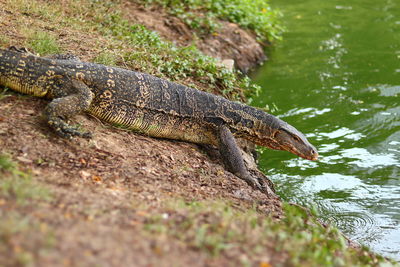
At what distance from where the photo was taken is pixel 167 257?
3088 millimetres

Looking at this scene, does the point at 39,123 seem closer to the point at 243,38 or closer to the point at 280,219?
the point at 280,219

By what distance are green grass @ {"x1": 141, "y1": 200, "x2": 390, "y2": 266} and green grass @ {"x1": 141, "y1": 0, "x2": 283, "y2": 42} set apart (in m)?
8.73

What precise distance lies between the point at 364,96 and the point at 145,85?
6.52m

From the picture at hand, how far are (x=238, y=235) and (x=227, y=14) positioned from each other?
10.7 metres

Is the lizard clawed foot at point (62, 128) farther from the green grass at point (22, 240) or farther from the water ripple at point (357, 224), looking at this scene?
the water ripple at point (357, 224)

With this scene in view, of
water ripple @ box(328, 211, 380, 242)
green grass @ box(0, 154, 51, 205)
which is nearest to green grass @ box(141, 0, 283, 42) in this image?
water ripple @ box(328, 211, 380, 242)

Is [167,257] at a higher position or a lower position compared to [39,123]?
higher

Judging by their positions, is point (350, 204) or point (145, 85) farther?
point (350, 204)

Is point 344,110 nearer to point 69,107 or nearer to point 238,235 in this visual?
point 69,107

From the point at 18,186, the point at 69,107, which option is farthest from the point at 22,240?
the point at 69,107

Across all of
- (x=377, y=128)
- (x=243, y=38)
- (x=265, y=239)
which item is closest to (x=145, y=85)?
(x=265, y=239)

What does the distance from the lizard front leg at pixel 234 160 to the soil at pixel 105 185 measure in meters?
0.16

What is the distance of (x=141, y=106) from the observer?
6.04 metres

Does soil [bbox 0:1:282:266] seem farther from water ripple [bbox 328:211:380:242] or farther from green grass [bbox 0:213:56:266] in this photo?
water ripple [bbox 328:211:380:242]
